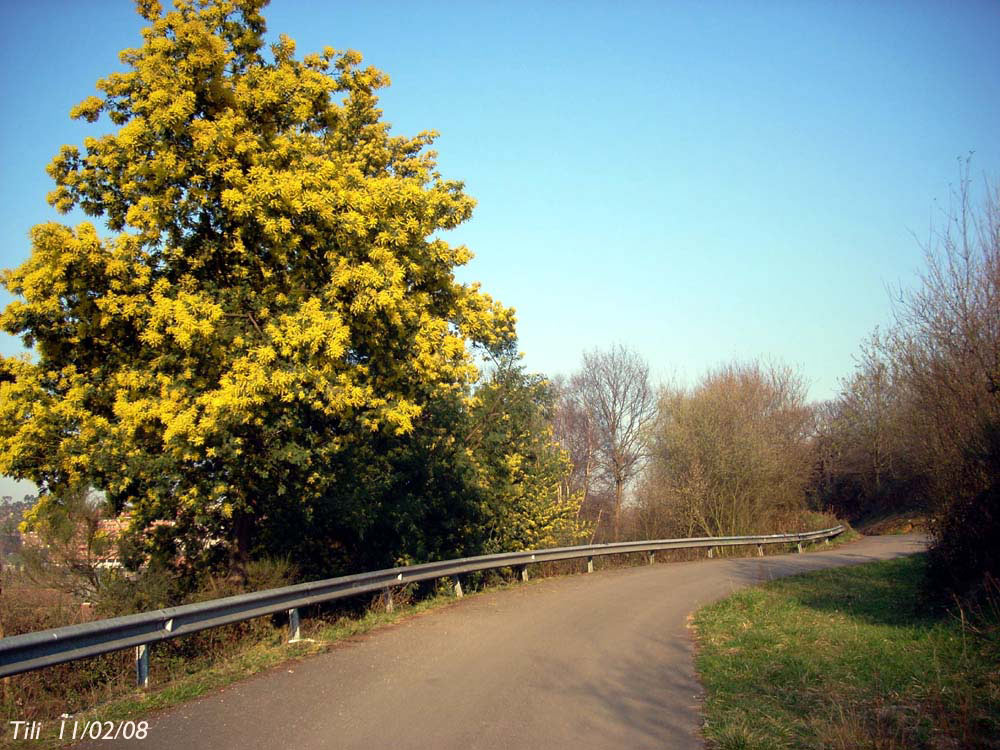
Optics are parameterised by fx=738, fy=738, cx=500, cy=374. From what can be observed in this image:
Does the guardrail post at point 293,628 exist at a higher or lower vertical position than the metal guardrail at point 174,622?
lower

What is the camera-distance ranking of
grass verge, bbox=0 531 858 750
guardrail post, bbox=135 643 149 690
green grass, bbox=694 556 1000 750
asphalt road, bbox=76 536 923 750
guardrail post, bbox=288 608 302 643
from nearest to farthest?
green grass, bbox=694 556 1000 750, asphalt road, bbox=76 536 923 750, grass verge, bbox=0 531 858 750, guardrail post, bbox=135 643 149 690, guardrail post, bbox=288 608 302 643

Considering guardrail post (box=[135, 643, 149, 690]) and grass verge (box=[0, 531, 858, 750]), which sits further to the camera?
guardrail post (box=[135, 643, 149, 690])

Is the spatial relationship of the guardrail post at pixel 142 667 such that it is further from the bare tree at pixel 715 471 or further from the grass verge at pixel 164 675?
the bare tree at pixel 715 471

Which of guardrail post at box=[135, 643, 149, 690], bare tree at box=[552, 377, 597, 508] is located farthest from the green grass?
bare tree at box=[552, 377, 597, 508]

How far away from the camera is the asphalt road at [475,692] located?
237 inches

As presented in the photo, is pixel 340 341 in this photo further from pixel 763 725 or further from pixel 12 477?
pixel 763 725

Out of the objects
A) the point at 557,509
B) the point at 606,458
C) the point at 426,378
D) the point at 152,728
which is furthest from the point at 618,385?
the point at 152,728

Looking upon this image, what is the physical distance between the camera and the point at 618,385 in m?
53.2

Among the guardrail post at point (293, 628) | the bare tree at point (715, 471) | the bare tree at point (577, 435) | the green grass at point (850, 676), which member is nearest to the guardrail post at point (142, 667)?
the guardrail post at point (293, 628)

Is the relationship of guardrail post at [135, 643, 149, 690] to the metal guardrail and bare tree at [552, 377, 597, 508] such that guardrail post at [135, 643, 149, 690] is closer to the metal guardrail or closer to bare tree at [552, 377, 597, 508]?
the metal guardrail

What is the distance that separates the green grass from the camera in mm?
5840

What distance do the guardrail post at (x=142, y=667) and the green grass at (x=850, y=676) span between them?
5.60 meters

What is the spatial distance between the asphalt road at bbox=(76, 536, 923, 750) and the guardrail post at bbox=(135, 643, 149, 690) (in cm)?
88

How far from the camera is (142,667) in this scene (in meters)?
7.67
